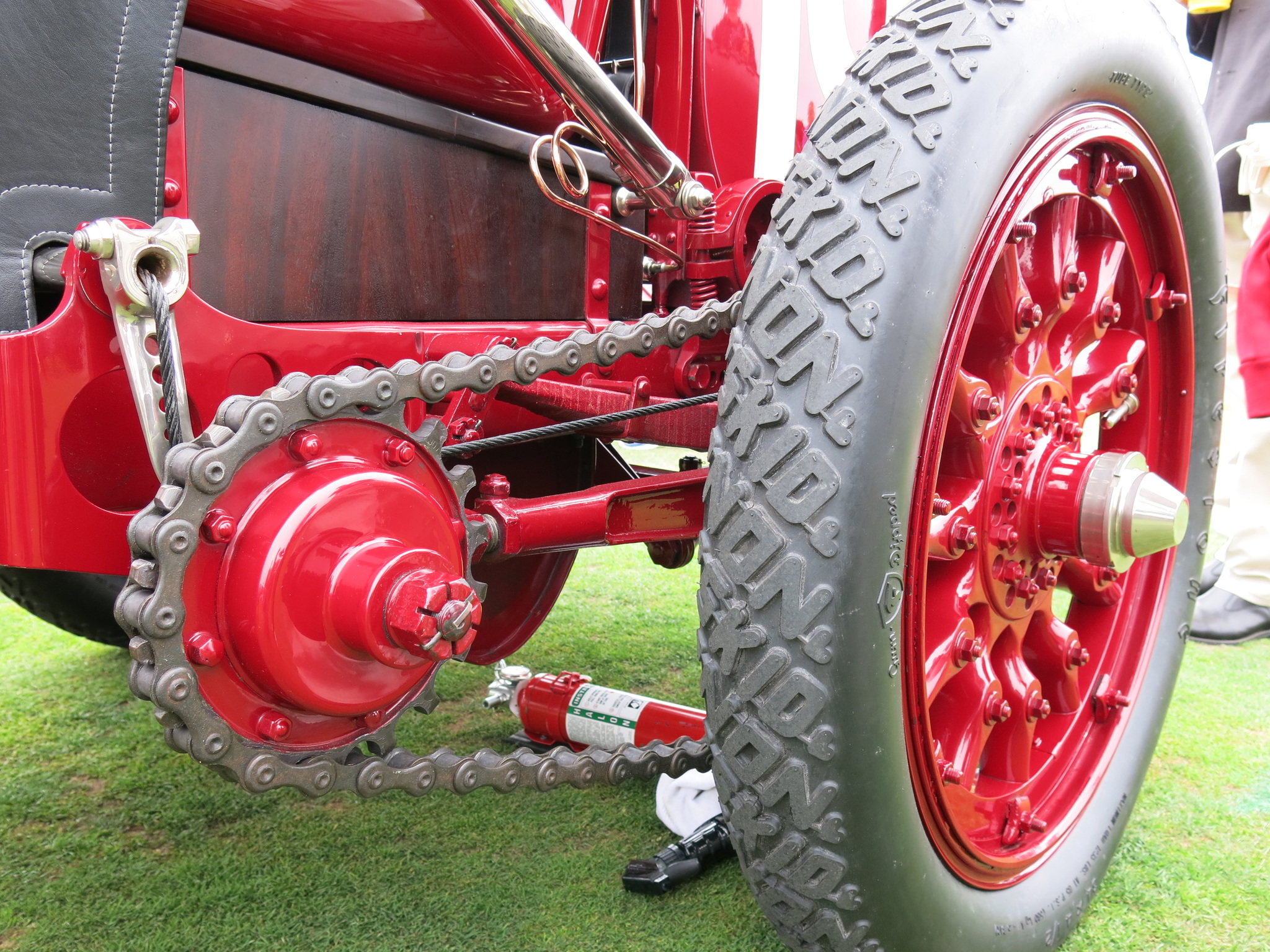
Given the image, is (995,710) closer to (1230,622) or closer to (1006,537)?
(1006,537)

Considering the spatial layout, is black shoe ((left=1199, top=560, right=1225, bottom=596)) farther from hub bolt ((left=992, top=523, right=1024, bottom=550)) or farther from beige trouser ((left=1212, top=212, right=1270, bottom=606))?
hub bolt ((left=992, top=523, right=1024, bottom=550))

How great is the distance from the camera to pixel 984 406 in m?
1.25

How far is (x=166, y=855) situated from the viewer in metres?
1.54

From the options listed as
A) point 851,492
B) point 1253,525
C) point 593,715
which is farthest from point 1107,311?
point 1253,525

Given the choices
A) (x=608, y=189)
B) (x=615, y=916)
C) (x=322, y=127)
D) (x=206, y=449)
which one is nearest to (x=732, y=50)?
(x=608, y=189)

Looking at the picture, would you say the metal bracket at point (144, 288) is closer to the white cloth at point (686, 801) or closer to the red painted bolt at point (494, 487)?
the red painted bolt at point (494, 487)

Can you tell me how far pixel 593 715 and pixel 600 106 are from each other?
104 cm

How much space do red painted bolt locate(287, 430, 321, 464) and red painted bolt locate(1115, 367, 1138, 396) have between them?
1210 mm

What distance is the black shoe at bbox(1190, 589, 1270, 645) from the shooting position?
110 inches

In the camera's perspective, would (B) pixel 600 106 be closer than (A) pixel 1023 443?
Yes

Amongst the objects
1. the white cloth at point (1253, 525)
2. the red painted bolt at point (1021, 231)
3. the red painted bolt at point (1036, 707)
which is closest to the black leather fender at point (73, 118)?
the red painted bolt at point (1021, 231)

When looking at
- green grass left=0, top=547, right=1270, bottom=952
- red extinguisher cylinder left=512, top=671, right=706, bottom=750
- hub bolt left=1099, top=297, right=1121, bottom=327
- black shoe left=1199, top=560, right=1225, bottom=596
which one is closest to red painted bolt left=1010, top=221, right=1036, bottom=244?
hub bolt left=1099, top=297, right=1121, bottom=327

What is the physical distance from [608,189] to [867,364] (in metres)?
0.69

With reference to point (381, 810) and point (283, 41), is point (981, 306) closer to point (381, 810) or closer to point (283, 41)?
point (283, 41)
